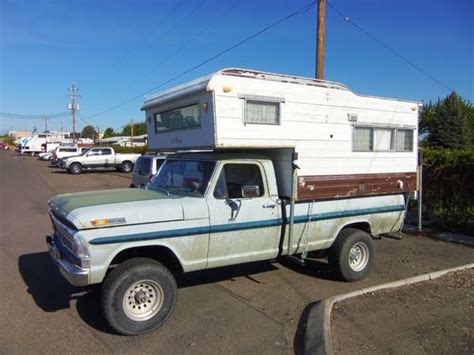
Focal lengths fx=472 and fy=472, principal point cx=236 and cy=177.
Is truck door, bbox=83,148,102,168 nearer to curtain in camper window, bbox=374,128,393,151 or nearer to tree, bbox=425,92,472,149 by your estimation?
curtain in camper window, bbox=374,128,393,151

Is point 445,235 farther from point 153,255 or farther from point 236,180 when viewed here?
point 153,255

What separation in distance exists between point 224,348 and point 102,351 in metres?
1.17

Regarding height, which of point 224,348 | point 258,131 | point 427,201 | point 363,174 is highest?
point 258,131

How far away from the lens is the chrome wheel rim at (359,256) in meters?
6.86

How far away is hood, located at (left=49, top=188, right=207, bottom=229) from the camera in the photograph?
478 centimetres

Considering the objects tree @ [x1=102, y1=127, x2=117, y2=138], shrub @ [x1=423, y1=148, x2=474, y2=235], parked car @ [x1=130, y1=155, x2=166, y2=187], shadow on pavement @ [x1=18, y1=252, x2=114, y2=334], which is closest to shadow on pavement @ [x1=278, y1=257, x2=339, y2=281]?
shadow on pavement @ [x1=18, y1=252, x2=114, y2=334]

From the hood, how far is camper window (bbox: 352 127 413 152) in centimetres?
277

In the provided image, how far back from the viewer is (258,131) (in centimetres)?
585

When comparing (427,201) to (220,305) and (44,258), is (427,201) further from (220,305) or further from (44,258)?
(44,258)

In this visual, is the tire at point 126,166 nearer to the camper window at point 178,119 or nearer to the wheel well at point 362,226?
the camper window at point 178,119

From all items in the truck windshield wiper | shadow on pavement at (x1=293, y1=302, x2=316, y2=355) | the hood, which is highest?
the truck windshield wiper

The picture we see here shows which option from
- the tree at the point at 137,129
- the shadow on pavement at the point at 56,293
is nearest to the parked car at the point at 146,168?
the shadow on pavement at the point at 56,293

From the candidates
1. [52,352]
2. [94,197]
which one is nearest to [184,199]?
[94,197]

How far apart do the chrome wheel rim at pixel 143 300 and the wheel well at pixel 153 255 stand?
14.9 inches
